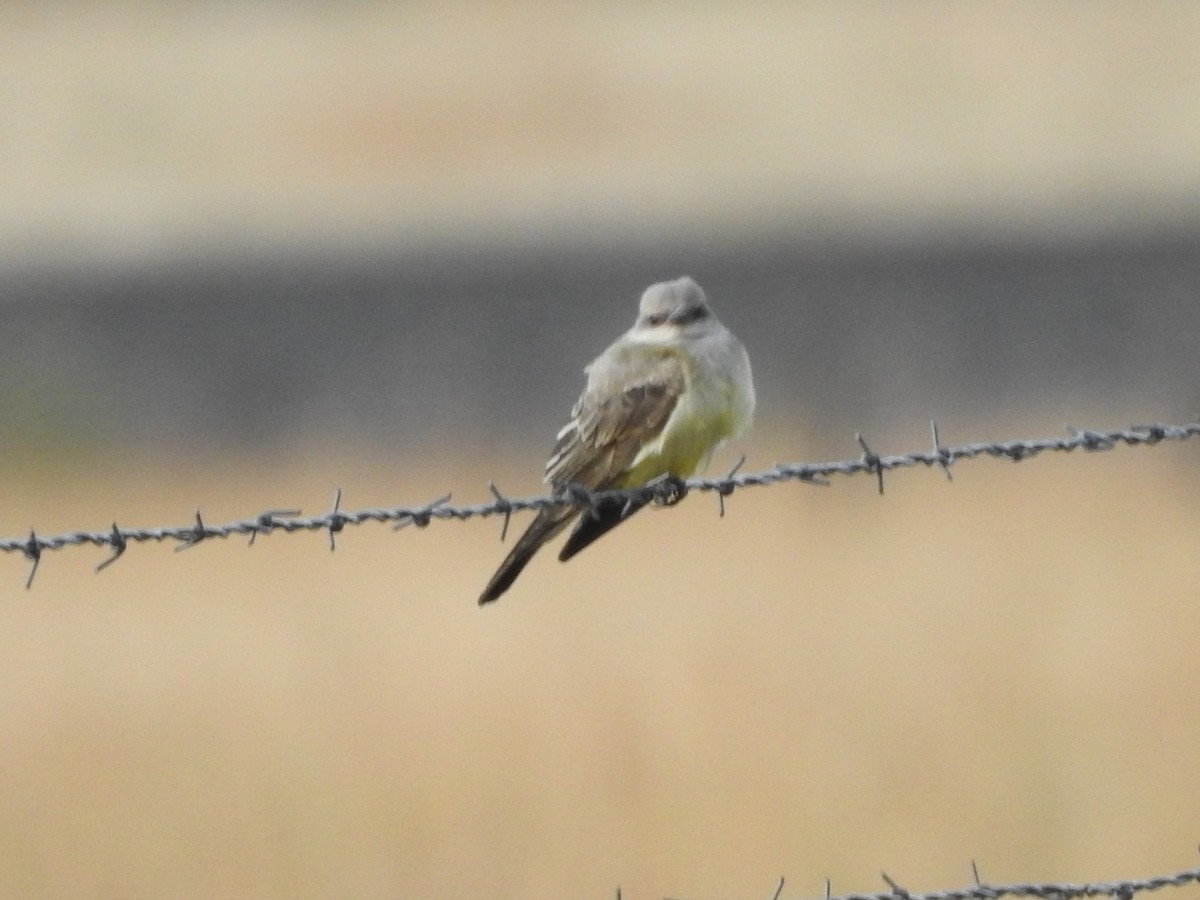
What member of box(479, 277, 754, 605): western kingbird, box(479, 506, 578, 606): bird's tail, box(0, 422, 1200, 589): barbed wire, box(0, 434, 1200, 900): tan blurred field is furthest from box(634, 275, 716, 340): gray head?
box(0, 434, 1200, 900): tan blurred field

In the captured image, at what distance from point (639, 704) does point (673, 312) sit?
305 centimetres

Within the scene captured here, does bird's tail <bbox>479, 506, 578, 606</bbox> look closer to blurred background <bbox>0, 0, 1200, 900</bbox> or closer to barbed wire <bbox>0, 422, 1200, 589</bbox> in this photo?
barbed wire <bbox>0, 422, 1200, 589</bbox>

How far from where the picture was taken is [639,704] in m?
9.85

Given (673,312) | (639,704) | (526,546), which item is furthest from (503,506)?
(639,704)

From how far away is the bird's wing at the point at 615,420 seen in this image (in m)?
6.76

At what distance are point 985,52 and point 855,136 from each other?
185 centimetres

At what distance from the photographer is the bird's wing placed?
22.2 feet

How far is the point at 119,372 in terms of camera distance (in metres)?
18.6

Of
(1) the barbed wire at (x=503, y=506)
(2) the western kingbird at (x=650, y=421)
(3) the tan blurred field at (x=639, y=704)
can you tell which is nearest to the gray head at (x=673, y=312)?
(2) the western kingbird at (x=650, y=421)

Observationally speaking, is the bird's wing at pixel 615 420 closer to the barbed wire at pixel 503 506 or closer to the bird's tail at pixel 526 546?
the bird's tail at pixel 526 546

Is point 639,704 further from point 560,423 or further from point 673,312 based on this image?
point 560,423

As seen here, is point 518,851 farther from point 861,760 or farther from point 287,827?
point 861,760

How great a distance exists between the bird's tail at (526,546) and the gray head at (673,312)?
47.7 inches

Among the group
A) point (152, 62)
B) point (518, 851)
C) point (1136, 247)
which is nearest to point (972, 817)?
point (518, 851)
